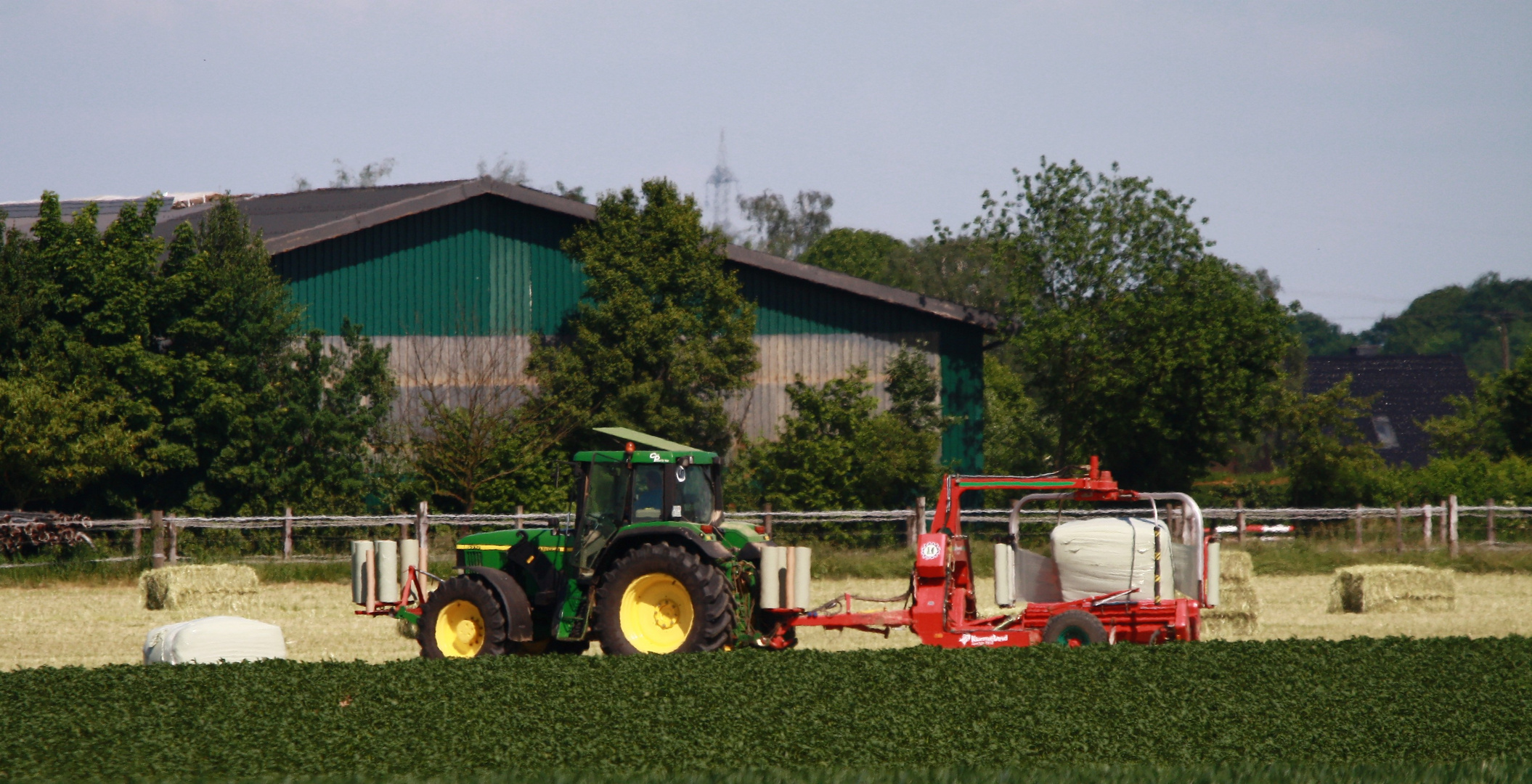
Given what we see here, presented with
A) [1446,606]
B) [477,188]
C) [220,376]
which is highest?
[477,188]

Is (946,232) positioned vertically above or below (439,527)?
above

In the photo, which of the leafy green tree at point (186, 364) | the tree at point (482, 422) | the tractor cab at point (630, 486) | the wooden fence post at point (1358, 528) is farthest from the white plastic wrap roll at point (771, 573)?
the wooden fence post at point (1358, 528)

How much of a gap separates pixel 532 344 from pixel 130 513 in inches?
309

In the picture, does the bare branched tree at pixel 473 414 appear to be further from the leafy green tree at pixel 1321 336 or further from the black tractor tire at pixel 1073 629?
the leafy green tree at pixel 1321 336

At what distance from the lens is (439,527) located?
26641 mm

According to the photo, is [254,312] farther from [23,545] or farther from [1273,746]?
[1273,746]

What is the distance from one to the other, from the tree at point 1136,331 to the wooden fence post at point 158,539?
17978 millimetres

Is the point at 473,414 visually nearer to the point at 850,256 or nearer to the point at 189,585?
the point at 189,585

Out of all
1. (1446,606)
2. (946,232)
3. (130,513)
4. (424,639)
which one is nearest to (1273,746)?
(424,639)

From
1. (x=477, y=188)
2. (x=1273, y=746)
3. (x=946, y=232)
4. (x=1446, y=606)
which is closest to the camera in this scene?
(x=1273, y=746)

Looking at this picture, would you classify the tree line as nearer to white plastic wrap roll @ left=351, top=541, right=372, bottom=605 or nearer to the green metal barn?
the green metal barn

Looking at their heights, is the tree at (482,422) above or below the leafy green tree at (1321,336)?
below

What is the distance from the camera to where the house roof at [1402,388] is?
226ft

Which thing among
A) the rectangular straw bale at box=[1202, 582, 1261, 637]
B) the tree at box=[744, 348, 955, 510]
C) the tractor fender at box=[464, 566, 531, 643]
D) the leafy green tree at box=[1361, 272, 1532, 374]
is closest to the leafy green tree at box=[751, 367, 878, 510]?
the tree at box=[744, 348, 955, 510]
